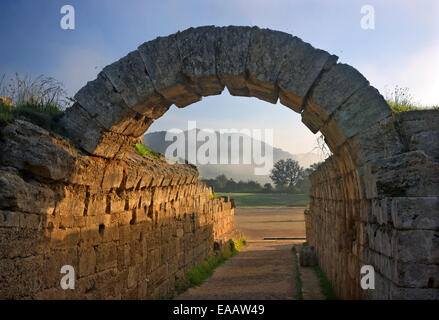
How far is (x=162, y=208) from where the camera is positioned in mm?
8188

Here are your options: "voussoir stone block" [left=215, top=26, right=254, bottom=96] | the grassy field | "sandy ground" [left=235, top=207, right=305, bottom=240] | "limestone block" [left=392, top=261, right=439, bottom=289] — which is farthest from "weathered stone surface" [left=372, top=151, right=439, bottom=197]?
the grassy field

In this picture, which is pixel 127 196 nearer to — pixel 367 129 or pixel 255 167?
pixel 367 129

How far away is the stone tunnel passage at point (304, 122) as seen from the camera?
12.3ft

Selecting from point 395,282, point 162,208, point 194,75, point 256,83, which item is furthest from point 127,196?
point 395,282

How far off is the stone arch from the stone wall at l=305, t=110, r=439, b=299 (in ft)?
0.11

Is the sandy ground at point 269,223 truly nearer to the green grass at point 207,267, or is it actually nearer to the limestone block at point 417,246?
the green grass at point 207,267

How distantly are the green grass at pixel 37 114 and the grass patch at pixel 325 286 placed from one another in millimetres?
5566

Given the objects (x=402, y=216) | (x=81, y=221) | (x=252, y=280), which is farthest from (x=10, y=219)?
(x=252, y=280)

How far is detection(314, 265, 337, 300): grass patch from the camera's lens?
7.26 meters

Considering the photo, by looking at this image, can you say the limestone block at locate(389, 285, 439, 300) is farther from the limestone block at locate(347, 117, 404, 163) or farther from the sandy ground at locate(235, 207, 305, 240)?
the sandy ground at locate(235, 207, 305, 240)

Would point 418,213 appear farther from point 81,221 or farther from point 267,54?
point 81,221

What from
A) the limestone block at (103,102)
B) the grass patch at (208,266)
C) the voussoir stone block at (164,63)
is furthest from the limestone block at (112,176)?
the grass patch at (208,266)

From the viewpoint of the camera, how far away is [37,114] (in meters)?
5.41
